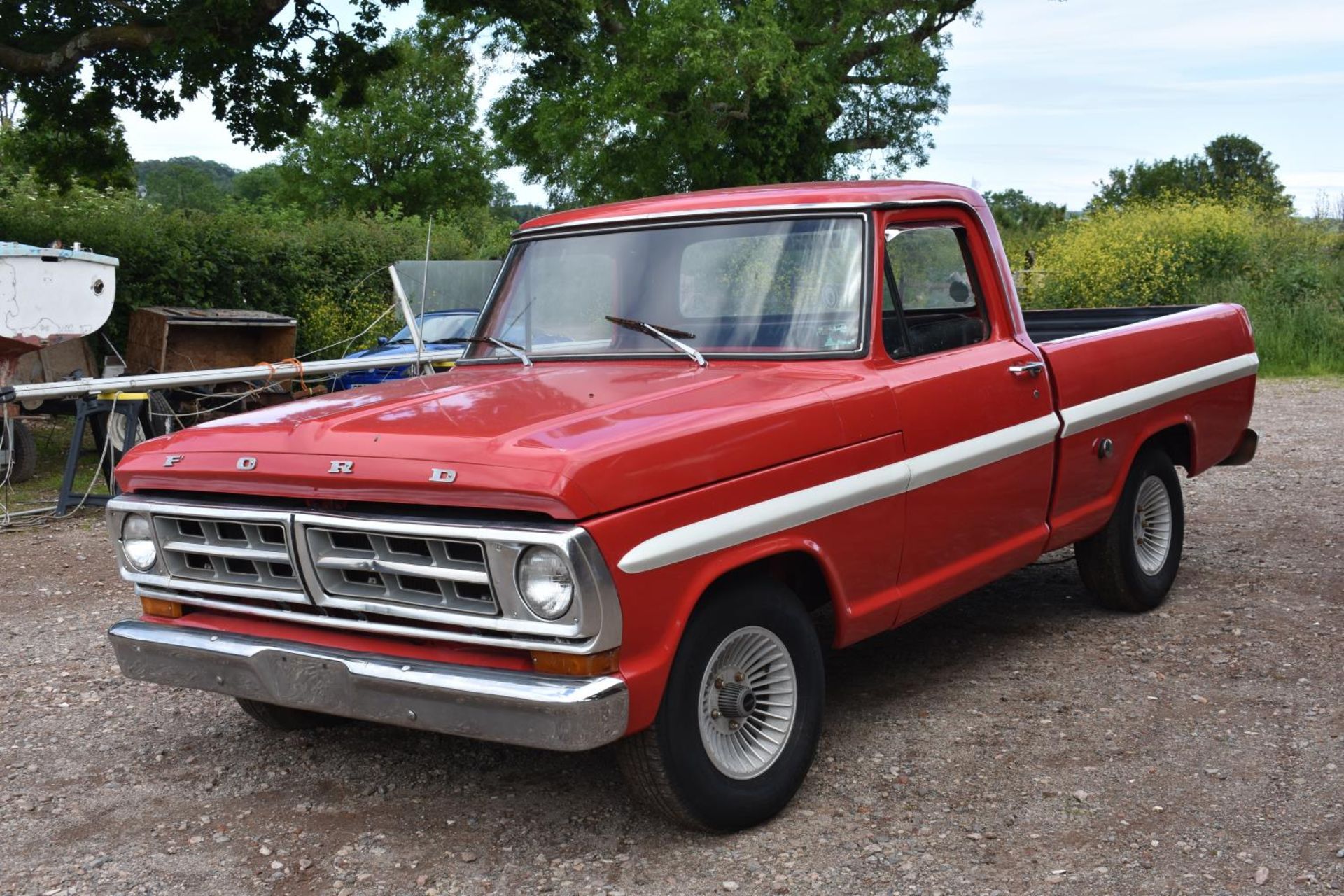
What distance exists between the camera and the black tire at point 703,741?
3758 mm

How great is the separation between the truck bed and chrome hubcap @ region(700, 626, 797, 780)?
3577 mm

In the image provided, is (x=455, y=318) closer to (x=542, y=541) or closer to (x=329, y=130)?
(x=542, y=541)

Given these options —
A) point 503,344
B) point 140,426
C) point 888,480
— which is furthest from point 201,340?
point 888,480

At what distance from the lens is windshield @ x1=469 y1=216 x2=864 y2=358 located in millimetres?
4770

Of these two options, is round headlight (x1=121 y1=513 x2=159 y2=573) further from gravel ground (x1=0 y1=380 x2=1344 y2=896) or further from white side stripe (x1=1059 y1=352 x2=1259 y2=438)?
white side stripe (x1=1059 y1=352 x2=1259 y2=438)

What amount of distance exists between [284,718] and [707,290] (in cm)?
222

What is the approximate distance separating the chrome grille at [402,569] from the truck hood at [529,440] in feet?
0.39

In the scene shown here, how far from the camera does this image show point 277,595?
4043mm

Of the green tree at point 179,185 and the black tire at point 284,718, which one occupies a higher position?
the green tree at point 179,185

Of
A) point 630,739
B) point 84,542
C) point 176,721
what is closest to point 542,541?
point 630,739

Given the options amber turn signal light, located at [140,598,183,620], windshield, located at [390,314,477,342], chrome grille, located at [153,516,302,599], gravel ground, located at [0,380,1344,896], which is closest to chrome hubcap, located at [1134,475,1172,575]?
gravel ground, located at [0,380,1344,896]

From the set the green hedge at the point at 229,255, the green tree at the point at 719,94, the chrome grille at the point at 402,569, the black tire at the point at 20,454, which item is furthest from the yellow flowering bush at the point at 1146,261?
the chrome grille at the point at 402,569

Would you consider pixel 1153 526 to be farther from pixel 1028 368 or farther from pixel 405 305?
pixel 405 305

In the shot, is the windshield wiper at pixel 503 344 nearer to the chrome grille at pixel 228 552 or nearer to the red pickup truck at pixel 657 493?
the red pickup truck at pixel 657 493
